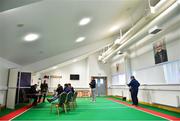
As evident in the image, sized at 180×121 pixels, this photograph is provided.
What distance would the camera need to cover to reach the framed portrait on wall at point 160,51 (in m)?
6.61

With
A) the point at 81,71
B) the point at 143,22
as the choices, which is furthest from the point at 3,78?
the point at 81,71

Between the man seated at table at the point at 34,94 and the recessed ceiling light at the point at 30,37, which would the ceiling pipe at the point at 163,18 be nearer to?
the recessed ceiling light at the point at 30,37

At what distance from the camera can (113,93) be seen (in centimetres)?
1405

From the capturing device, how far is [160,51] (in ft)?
22.7

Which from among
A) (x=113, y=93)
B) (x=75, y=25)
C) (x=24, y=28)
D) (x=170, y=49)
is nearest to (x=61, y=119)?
(x=24, y=28)

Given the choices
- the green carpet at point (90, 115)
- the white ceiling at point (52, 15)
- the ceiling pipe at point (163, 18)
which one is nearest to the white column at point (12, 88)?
the white ceiling at point (52, 15)

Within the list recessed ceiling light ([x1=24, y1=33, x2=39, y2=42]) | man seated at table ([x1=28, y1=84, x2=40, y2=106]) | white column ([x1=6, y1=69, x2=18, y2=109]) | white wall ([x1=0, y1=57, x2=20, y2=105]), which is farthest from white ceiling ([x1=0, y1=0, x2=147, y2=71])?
man seated at table ([x1=28, y1=84, x2=40, y2=106])

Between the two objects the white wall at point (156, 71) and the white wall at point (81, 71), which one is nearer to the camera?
the white wall at point (156, 71)

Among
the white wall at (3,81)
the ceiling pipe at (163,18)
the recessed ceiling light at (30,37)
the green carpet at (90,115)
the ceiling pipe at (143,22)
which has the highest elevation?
the ceiling pipe at (143,22)

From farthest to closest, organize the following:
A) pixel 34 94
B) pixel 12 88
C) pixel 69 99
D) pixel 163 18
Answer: pixel 34 94 < pixel 12 88 < pixel 69 99 < pixel 163 18

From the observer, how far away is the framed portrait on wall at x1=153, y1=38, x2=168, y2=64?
21.7 ft

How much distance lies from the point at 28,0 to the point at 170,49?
5.52 metres

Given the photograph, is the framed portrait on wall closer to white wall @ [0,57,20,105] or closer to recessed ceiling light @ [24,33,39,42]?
recessed ceiling light @ [24,33,39,42]

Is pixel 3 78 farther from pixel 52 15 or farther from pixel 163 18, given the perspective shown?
pixel 163 18
